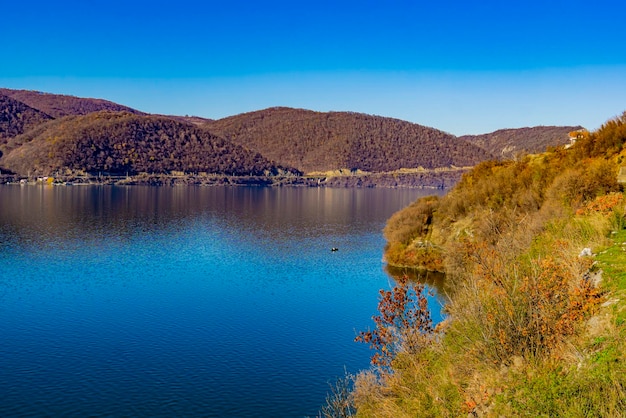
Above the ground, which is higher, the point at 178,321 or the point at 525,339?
the point at 525,339

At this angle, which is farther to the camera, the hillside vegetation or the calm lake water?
the calm lake water

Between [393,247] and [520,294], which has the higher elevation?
[520,294]

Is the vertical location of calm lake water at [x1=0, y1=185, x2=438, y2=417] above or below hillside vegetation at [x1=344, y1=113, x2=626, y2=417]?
below

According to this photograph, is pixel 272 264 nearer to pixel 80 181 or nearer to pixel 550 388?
pixel 550 388

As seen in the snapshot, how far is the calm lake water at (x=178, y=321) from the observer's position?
20422 millimetres

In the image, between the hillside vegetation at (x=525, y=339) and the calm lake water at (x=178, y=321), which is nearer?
the hillside vegetation at (x=525, y=339)

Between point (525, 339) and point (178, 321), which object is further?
point (178, 321)

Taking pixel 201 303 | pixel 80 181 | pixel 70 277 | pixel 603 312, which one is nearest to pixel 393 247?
pixel 201 303

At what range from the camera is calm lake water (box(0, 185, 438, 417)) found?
67.0 ft

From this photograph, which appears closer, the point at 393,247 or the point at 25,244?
the point at 393,247

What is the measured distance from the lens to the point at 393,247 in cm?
4791

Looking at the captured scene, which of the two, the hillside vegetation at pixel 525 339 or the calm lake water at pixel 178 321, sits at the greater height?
the hillside vegetation at pixel 525 339

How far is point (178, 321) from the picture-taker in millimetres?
29844

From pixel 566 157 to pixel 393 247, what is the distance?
15.1 meters
